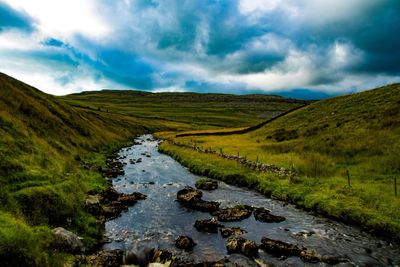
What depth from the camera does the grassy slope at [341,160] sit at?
27.9 m

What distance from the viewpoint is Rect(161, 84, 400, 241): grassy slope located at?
2788cm

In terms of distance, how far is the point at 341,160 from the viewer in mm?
44781

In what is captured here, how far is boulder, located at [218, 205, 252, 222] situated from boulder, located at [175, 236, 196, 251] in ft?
19.6

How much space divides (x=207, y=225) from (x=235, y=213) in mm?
4229

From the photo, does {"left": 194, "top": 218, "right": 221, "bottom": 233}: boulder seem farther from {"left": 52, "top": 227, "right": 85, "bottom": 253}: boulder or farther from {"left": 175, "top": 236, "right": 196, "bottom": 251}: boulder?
{"left": 52, "top": 227, "right": 85, "bottom": 253}: boulder

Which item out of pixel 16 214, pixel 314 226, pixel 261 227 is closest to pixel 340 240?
pixel 314 226

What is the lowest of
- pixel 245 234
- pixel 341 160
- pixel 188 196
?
pixel 245 234

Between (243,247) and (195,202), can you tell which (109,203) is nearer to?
(195,202)

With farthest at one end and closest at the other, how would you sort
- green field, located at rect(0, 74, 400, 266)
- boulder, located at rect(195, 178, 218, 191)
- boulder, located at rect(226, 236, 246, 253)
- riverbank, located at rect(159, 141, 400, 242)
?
1. boulder, located at rect(195, 178, 218, 191)
2. riverbank, located at rect(159, 141, 400, 242)
3. boulder, located at rect(226, 236, 246, 253)
4. green field, located at rect(0, 74, 400, 266)

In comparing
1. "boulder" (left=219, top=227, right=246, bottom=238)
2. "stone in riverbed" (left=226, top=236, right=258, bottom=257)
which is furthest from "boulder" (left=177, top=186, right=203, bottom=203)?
"stone in riverbed" (left=226, top=236, right=258, bottom=257)

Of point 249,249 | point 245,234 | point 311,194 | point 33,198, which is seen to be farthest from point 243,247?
point 33,198

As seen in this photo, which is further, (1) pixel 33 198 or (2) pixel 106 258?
(1) pixel 33 198

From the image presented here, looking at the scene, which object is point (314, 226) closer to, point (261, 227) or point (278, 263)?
point (261, 227)

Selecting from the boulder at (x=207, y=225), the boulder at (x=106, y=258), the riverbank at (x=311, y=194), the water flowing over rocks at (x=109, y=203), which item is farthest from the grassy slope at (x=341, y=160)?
the boulder at (x=106, y=258)
